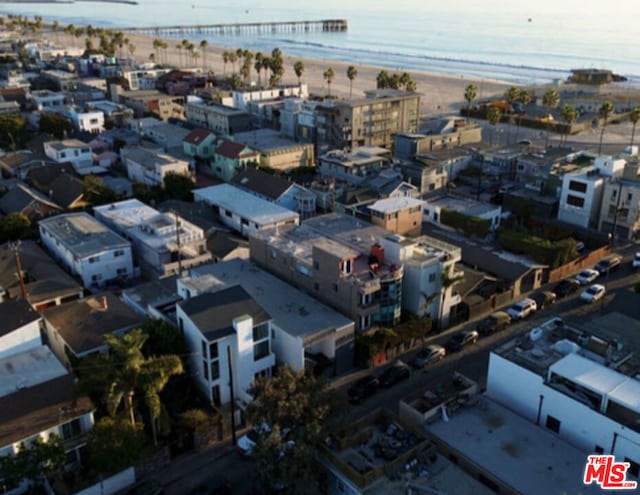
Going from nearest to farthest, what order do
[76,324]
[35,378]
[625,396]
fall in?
1. [625,396]
2. [35,378]
3. [76,324]

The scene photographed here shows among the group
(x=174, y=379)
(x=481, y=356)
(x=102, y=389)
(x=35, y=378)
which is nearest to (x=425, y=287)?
(x=481, y=356)

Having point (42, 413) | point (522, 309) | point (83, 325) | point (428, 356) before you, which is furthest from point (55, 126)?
point (522, 309)

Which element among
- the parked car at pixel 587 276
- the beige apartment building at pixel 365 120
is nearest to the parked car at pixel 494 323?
the parked car at pixel 587 276

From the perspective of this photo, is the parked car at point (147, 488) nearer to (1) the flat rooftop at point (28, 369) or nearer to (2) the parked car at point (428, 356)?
(1) the flat rooftop at point (28, 369)

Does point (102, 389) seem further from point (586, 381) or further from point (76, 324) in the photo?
point (586, 381)

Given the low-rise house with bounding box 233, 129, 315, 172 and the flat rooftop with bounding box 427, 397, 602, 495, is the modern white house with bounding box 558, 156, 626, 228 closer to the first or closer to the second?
the low-rise house with bounding box 233, 129, 315, 172

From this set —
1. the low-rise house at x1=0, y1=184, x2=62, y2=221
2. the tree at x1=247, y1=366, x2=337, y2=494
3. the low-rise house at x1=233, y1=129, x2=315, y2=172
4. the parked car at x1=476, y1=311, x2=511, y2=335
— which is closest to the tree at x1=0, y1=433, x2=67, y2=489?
the tree at x1=247, y1=366, x2=337, y2=494
